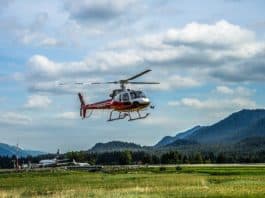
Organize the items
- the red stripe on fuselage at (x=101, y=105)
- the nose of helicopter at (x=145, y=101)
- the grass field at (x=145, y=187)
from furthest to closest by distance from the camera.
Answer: the red stripe on fuselage at (x=101, y=105) < the nose of helicopter at (x=145, y=101) < the grass field at (x=145, y=187)

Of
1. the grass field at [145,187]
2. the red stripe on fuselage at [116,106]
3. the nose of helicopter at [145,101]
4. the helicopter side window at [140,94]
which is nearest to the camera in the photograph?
the grass field at [145,187]

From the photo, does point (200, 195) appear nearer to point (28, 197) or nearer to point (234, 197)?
point (234, 197)

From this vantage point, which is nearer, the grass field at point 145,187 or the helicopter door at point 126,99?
the grass field at point 145,187

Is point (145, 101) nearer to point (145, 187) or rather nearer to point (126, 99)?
point (126, 99)

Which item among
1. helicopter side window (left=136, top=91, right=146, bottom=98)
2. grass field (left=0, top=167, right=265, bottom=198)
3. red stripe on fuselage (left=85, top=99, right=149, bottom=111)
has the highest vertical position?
helicopter side window (left=136, top=91, right=146, bottom=98)

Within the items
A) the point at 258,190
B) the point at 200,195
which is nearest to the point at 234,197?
the point at 200,195

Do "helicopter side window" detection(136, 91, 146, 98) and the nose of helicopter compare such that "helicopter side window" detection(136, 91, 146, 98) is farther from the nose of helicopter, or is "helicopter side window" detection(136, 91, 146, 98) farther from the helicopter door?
the helicopter door

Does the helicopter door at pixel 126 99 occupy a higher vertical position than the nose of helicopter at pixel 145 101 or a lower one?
higher

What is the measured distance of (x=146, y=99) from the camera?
63.8m

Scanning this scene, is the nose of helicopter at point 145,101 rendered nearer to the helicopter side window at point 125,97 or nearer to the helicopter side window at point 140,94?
the helicopter side window at point 140,94

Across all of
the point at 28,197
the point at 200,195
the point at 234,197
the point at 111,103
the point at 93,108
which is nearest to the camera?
the point at 234,197

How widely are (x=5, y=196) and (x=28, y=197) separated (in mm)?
3027

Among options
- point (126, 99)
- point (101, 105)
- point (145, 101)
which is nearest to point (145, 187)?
point (101, 105)

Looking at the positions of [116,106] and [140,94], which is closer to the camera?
[140,94]
